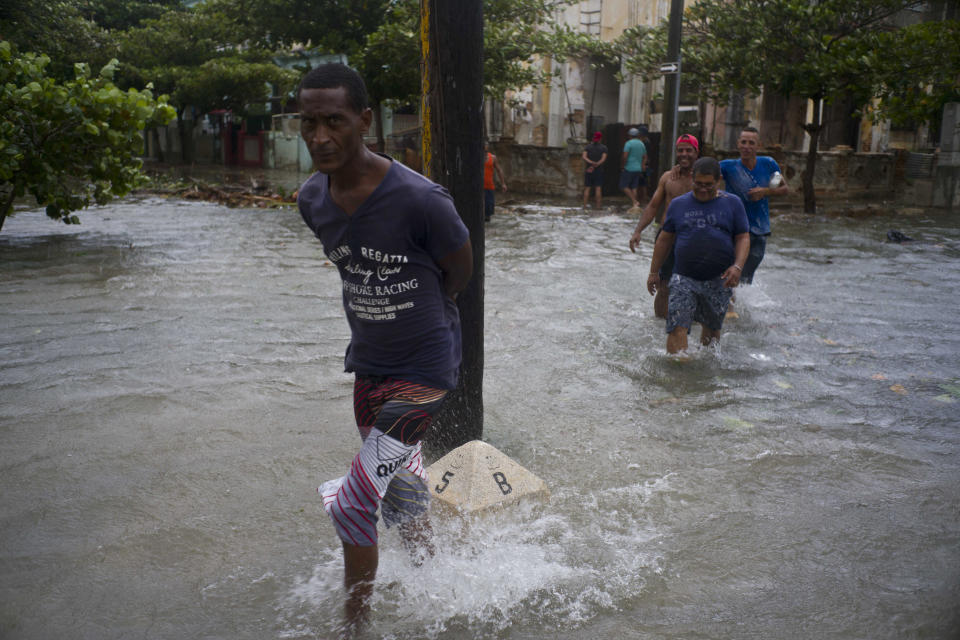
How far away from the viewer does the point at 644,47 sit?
2059 cm

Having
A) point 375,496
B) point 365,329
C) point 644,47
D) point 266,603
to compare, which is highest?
point 644,47

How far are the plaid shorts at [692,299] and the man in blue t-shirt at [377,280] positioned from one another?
3.65 metres

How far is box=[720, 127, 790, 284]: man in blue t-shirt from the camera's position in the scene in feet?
26.0

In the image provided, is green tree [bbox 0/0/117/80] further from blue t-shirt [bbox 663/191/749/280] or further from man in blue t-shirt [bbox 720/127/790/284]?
blue t-shirt [bbox 663/191/749/280]

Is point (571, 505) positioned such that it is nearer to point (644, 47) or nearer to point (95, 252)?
point (95, 252)

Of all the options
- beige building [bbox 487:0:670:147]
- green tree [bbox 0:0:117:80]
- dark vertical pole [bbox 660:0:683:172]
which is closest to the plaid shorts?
dark vertical pole [bbox 660:0:683:172]

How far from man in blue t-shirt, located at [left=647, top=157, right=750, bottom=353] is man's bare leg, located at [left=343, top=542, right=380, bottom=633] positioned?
3942 mm

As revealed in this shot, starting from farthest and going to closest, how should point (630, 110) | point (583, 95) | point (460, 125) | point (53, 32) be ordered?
point (583, 95) < point (630, 110) < point (53, 32) < point (460, 125)

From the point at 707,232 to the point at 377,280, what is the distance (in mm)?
4060

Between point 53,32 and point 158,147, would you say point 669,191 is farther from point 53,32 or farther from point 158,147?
point 158,147

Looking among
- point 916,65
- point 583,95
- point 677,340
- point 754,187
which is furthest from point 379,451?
point 583,95

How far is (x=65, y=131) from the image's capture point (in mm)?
9781

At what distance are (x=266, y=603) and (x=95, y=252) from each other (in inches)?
380

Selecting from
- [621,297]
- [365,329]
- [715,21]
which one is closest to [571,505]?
[365,329]
